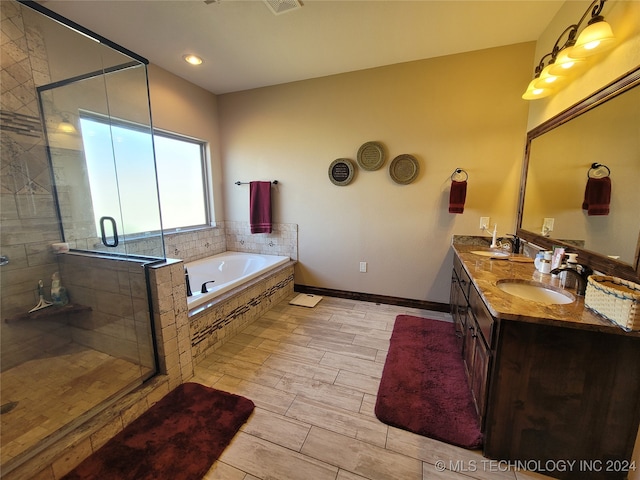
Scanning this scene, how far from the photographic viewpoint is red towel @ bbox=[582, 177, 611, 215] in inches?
53.7

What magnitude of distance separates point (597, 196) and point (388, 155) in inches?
69.2

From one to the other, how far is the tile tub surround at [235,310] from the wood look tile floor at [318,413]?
9cm

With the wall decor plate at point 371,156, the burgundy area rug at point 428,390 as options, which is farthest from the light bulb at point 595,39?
the burgundy area rug at point 428,390

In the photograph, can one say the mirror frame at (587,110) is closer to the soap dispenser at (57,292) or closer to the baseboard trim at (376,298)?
the baseboard trim at (376,298)

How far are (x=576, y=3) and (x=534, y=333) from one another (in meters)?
2.17

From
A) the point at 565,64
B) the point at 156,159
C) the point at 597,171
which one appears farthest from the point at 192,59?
the point at 597,171

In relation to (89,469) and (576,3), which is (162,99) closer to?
(89,469)

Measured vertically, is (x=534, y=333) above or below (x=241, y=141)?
below

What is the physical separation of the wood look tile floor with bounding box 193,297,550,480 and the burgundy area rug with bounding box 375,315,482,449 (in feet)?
0.18

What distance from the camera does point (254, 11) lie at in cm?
190

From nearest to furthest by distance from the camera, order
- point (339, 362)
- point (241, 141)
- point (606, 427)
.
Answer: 1. point (606, 427)
2. point (339, 362)
3. point (241, 141)

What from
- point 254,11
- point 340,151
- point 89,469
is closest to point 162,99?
point 254,11

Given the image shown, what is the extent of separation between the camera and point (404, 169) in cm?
277

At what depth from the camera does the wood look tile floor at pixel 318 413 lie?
125 cm
